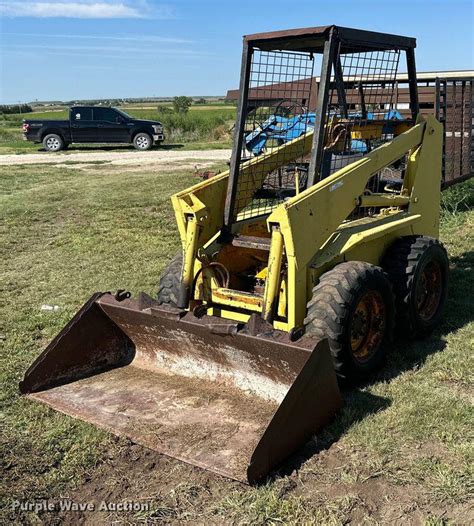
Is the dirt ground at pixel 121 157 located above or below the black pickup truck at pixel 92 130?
below

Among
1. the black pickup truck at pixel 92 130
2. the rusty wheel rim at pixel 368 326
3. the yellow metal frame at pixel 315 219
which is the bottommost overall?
the rusty wheel rim at pixel 368 326

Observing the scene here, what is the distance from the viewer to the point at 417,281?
5082 millimetres

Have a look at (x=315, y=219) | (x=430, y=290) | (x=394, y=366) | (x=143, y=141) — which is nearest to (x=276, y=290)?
(x=315, y=219)

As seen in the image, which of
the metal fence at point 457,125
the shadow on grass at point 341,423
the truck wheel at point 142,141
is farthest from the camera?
the truck wheel at point 142,141

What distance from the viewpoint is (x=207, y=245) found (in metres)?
4.99

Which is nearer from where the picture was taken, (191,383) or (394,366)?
(191,383)

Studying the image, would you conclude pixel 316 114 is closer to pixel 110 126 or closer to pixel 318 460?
pixel 318 460

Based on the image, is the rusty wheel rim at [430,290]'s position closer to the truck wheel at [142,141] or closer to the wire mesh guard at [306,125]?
the wire mesh guard at [306,125]

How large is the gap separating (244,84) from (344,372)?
7.35 ft

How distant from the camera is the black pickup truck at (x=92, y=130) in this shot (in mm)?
22797

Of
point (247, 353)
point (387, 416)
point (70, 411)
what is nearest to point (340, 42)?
point (247, 353)

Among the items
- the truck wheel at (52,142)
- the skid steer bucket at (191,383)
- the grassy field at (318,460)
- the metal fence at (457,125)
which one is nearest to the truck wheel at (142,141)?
the truck wheel at (52,142)

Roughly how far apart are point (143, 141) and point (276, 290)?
65.4 ft

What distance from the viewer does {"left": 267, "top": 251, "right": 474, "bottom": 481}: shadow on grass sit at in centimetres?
380
